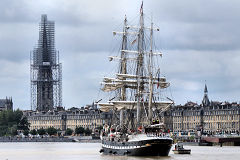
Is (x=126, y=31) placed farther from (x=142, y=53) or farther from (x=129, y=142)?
(x=129, y=142)

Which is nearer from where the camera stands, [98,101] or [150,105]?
[150,105]

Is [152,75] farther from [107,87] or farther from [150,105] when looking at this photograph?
[107,87]

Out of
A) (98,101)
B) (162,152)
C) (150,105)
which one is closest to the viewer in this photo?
(162,152)

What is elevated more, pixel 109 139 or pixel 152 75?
pixel 152 75

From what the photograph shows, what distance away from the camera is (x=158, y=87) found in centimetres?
10150

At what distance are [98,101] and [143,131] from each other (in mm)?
24239

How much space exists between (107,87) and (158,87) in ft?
50.7

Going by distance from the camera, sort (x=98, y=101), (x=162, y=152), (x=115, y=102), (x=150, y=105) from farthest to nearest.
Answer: (x=98, y=101) → (x=115, y=102) → (x=150, y=105) → (x=162, y=152)

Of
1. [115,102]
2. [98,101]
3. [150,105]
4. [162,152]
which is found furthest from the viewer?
[98,101]

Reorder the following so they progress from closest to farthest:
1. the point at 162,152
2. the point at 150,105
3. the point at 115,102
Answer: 1. the point at 162,152
2. the point at 150,105
3. the point at 115,102

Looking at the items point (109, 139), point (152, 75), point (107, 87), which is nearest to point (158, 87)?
point (152, 75)

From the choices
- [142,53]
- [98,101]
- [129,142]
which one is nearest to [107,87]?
[98,101]

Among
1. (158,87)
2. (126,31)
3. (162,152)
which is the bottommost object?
(162,152)

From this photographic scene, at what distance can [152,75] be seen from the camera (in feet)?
333
